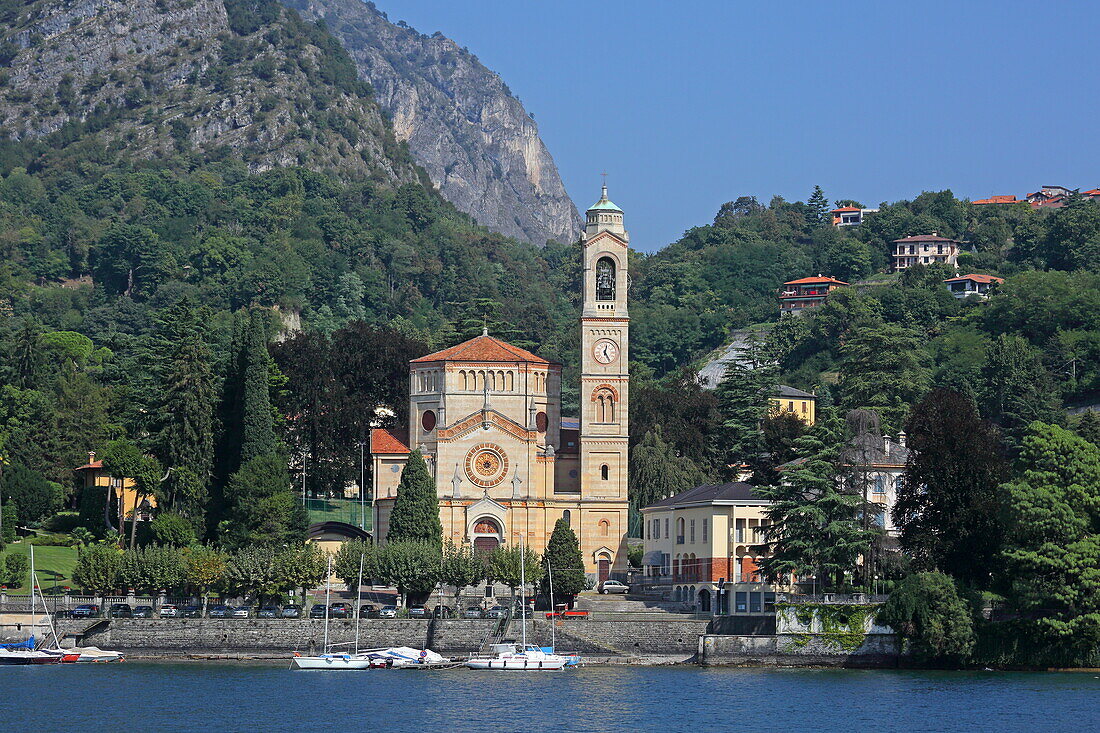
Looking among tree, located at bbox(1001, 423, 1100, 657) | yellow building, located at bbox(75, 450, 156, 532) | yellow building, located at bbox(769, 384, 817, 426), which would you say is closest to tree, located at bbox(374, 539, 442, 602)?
yellow building, located at bbox(75, 450, 156, 532)

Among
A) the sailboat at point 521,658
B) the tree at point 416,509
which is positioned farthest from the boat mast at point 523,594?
the tree at point 416,509

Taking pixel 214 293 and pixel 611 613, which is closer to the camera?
pixel 611 613

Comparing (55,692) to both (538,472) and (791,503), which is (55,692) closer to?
(791,503)

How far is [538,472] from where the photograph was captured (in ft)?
320

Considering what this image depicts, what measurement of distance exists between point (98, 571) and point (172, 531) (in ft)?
20.3

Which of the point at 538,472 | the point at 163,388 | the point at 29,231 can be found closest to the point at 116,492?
the point at 163,388

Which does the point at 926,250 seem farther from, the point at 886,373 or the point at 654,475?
the point at 654,475

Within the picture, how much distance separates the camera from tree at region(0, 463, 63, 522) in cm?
Answer: 9331

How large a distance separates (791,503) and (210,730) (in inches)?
1190

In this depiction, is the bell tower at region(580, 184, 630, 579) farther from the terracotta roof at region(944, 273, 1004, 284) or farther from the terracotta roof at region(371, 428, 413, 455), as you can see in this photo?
the terracotta roof at region(944, 273, 1004, 284)

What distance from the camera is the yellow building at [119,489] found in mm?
91312

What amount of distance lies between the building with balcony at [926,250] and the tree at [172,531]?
383 feet

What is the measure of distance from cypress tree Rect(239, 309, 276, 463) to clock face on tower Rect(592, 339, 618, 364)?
18220 millimetres

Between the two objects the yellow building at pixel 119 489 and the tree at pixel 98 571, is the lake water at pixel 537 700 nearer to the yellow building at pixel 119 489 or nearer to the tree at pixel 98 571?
the tree at pixel 98 571
